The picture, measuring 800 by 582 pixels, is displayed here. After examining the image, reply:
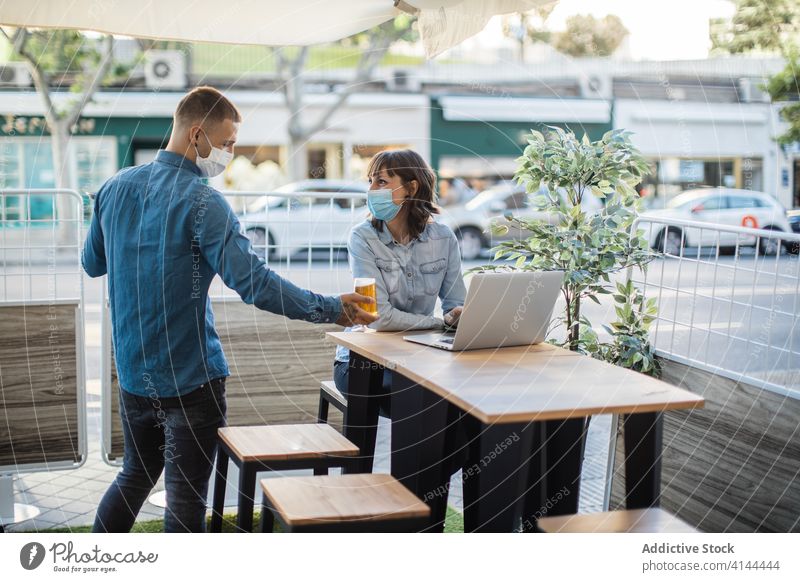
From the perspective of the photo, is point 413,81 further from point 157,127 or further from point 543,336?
point 543,336

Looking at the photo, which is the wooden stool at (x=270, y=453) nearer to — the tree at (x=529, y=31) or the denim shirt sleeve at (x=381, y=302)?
the denim shirt sleeve at (x=381, y=302)

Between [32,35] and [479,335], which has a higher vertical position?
[32,35]

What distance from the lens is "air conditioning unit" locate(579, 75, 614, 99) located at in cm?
1625

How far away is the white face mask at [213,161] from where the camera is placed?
2.84m

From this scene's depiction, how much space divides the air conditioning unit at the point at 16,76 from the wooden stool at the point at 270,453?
13328 mm

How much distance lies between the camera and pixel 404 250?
3520mm

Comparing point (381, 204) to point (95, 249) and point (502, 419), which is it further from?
point (502, 419)

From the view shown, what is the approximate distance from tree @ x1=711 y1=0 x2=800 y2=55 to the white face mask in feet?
13.2

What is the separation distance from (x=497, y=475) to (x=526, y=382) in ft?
1.69

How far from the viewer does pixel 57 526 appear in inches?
144

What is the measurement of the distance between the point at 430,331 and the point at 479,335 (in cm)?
43

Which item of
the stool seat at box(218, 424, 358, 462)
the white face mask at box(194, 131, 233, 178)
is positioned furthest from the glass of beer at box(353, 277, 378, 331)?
the white face mask at box(194, 131, 233, 178)

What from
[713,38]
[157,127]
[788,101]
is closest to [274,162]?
[157,127]

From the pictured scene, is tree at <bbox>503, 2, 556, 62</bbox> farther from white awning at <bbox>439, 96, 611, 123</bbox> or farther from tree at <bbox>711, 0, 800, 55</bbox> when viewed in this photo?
white awning at <bbox>439, 96, 611, 123</bbox>
